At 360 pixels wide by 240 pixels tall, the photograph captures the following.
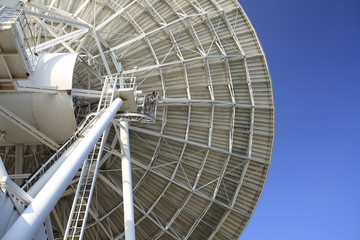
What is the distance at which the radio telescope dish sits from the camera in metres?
17.2

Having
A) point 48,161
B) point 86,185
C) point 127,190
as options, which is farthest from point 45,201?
point 86,185

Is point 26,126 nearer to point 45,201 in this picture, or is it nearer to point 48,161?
point 48,161

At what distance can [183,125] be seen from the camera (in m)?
18.2

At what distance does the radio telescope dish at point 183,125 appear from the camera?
17.2 meters

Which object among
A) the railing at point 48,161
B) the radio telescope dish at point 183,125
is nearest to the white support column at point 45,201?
the railing at point 48,161

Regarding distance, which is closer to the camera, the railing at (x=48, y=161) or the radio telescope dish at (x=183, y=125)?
the railing at (x=48, y=161)

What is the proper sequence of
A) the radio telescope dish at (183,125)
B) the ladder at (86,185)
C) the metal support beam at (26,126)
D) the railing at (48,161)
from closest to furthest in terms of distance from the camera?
the railing at (48,161) → the ladder at (86,185) → the metal support beam at (26,126) → the radio telescope dish at (183,125)

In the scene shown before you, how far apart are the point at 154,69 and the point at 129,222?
35.1ft

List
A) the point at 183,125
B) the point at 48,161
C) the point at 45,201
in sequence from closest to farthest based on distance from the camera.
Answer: the point at 45,201 → the point at 48,161 → the point at 183,125

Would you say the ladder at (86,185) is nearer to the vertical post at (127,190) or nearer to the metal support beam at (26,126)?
the vertical post at (127,190)

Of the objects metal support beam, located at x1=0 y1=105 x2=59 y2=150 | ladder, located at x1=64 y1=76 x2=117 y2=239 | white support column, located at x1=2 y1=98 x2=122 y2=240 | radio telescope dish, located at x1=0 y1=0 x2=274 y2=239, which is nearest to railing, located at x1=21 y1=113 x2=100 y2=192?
ladder, located at x1=64 y1=76 x2=117 y2=239

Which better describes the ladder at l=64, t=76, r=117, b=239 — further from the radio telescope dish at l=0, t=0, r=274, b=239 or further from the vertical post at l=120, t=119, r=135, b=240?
the radio telescope dish at l=0, t=0, r=274, b=239

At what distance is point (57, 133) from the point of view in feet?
42.3

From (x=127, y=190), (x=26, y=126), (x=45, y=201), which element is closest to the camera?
(x=45, y=201)
